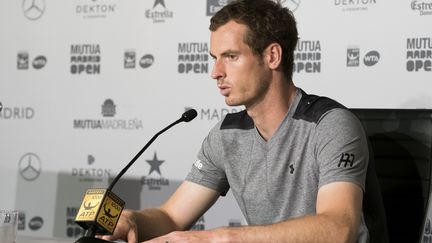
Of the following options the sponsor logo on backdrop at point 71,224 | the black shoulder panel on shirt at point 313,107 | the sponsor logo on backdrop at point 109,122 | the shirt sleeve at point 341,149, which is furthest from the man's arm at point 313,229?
the sponsor logo on backdrop at point 71,224

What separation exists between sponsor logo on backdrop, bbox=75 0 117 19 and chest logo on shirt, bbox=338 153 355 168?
1.91 m

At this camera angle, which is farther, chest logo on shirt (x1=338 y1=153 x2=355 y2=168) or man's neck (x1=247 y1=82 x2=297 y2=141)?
man's neck (x1=247 y1=82 x2=297 y2=141)

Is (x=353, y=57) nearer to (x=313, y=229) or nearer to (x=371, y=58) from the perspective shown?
(x=371, y=58)

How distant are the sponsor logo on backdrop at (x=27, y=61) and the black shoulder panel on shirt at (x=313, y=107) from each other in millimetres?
1867

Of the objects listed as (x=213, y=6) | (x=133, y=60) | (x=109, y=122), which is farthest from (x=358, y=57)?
(x=109, y=122)

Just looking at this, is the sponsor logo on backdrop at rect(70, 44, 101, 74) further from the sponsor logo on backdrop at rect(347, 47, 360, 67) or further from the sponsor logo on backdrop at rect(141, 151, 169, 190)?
the sponsor logo on backdrop at rect(347, 47, 360, 67)

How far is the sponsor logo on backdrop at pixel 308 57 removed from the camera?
9.71 feet

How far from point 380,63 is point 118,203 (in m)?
1.56

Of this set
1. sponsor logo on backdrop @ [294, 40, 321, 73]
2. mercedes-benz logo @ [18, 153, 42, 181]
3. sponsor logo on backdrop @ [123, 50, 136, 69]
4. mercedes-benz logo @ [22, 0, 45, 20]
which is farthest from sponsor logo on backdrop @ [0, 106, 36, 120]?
sponsor logo on backdrop @ [294, 40, 321, 73]

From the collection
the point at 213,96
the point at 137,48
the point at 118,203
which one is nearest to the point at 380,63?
the point at 213,96

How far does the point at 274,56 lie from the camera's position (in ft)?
6.99

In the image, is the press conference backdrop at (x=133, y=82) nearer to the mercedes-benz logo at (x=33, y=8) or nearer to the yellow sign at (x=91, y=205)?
the mercedes-benz logo at (x=33, y=8)

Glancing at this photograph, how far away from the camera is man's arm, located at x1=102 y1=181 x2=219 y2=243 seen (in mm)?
2037

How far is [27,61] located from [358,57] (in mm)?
1728
